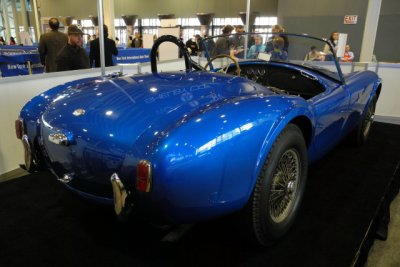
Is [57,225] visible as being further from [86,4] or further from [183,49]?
[86,4]

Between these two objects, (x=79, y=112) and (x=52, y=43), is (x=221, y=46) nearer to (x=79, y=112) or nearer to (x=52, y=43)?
(x=79, y=112)

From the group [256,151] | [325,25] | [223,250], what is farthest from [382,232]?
[325,25]

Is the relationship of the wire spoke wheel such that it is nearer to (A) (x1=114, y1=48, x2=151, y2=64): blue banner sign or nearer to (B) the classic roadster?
(B) the classic roadster

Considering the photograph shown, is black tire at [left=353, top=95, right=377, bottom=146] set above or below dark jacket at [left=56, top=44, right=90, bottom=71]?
below

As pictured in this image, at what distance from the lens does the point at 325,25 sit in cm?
1254

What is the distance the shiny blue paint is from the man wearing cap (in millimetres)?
2566

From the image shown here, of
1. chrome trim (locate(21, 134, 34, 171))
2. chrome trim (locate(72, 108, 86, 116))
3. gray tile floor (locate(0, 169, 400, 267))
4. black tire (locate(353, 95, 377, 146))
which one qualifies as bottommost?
gray tile floor (locate(0, 169, 400, 267))

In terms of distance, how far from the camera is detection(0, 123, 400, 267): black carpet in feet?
5.97

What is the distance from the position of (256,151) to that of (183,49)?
113 cm

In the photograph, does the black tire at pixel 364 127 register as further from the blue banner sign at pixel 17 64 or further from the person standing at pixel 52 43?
the blue banner sign at pixel 17 64

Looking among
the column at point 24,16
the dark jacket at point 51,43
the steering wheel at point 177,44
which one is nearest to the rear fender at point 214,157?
the steering wheel at point 177,44

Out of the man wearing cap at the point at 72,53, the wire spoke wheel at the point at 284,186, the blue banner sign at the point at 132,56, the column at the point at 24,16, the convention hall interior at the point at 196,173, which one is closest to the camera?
the convention hall interior at the point at 196,173

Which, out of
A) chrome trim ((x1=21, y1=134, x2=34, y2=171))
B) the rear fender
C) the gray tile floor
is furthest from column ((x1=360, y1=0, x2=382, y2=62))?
chrome trim ((x1=21, y1=134, x2=34, y2=171))

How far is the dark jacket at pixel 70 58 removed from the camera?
4552 mm
